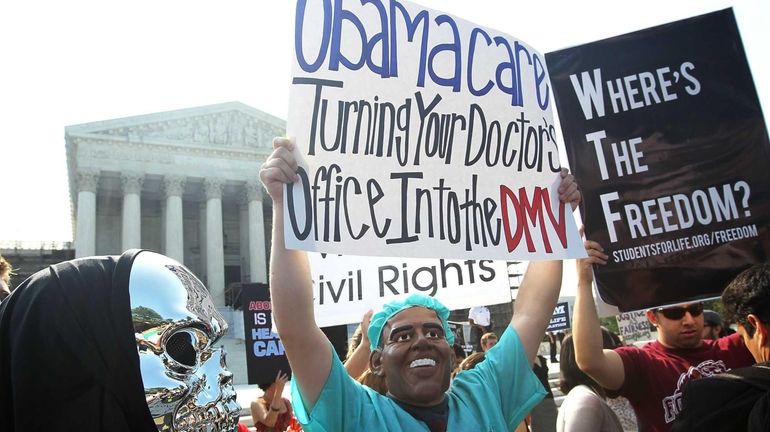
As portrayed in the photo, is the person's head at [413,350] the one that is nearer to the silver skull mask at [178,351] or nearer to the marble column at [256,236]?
the silver skull mask at [178,351]

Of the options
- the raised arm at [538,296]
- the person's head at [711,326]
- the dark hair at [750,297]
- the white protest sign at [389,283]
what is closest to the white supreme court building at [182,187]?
the person's head at [711,326]

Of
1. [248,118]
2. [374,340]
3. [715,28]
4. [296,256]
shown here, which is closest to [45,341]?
[296,256]

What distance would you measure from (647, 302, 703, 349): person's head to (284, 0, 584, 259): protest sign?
0.75 m

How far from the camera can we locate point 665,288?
2.84 m

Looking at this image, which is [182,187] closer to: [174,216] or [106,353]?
[174,216]

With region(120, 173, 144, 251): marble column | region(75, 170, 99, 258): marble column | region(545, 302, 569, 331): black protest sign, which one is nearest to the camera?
region(545, 302, 569, 331): black protest sign

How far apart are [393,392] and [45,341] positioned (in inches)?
45.4

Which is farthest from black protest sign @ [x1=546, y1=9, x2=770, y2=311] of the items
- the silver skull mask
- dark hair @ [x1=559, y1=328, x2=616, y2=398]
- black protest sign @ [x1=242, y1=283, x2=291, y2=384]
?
black protest sign @ [x1=242, y1=283, x2=291, y2=384]

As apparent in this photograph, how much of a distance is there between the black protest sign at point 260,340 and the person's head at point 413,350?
11.0ft

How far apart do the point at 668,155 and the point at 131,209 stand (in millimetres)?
38197

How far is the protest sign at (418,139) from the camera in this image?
2109mm

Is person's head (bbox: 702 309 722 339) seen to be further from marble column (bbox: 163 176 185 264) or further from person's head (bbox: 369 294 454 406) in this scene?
marble column (bbox: 163 176 185 264)

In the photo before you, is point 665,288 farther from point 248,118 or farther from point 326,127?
point 248,118

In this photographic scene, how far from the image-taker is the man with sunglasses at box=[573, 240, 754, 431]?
268 centimetres
